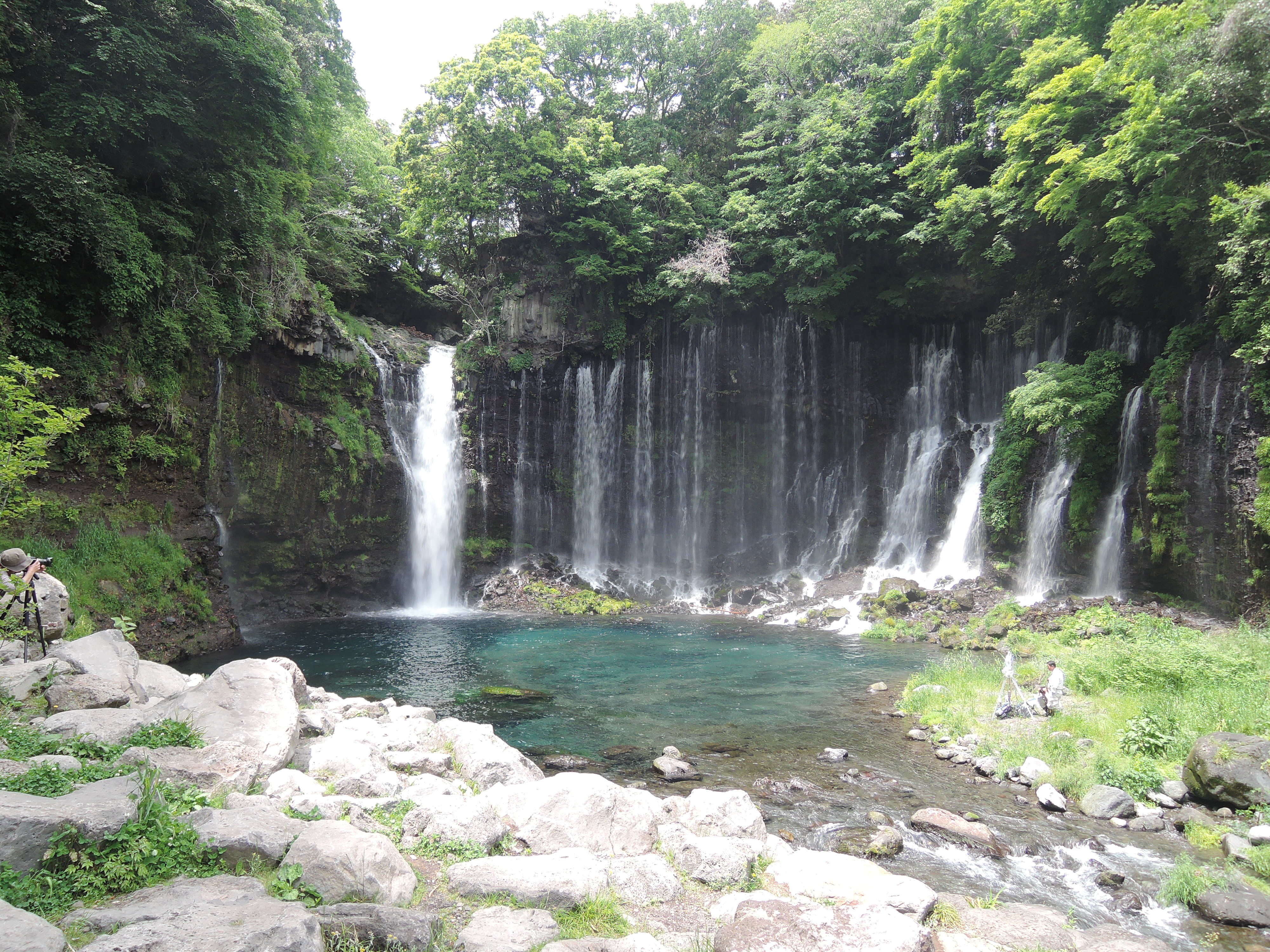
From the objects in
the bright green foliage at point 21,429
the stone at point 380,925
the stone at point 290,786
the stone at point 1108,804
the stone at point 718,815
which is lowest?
the stone at point 1108,804

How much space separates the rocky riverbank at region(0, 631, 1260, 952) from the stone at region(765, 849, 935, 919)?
0.02 m

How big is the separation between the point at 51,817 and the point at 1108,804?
346 inches

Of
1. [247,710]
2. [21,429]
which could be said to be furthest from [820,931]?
[21,429]

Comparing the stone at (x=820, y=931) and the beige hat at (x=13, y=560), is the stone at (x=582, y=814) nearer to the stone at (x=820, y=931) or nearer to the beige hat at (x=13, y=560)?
the stone at (x=820, y=931)

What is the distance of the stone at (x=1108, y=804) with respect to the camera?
6.64 metres

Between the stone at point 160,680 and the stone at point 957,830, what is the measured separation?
8.07 metres

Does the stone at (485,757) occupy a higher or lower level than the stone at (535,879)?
lower

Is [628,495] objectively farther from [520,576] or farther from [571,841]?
[571,841]

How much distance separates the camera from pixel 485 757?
21.9ft

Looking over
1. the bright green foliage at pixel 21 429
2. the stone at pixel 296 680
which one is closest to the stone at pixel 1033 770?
the stone at pixel 296 680

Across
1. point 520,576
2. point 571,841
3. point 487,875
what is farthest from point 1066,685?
point 520,576

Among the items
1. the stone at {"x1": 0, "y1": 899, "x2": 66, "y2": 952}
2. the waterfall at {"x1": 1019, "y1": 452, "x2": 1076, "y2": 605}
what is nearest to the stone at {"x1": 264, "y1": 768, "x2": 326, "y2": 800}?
the stone at {"x1": 0, "y1": 899, "x2": 66, "y2": 952}

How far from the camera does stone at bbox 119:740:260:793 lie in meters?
4.91

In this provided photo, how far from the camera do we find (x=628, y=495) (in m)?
26.8
